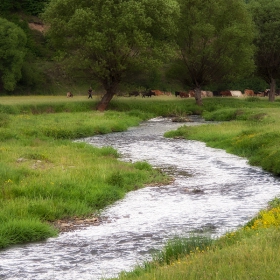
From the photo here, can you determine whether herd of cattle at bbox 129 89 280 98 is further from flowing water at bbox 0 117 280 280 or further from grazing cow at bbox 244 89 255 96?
→ flowing water at bbox 0 117 280 280

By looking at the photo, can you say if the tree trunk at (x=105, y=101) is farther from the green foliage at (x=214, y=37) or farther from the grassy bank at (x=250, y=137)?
the grassy bank at (x=250, y=137)

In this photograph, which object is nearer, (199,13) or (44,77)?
(199,13)

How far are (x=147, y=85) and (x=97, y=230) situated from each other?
67.3m

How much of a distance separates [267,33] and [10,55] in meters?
29.6

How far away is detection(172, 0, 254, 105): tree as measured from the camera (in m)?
58.4

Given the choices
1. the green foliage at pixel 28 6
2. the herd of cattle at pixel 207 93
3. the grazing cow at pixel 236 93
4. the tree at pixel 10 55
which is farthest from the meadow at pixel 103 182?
the green foliage at pixel 28 6

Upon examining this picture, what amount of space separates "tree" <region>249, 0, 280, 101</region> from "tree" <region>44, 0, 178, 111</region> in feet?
50.3

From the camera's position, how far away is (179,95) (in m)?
76.8

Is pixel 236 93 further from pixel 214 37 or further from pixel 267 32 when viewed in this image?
pixel 214 37

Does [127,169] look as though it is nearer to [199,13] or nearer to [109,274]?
A: [109,274]

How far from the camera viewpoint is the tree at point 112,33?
51719 millimetres

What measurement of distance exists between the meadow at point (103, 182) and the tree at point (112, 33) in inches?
253

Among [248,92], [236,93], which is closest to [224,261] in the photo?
[236,93]

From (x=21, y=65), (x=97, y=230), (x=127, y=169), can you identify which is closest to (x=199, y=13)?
(x=21, y=65)
